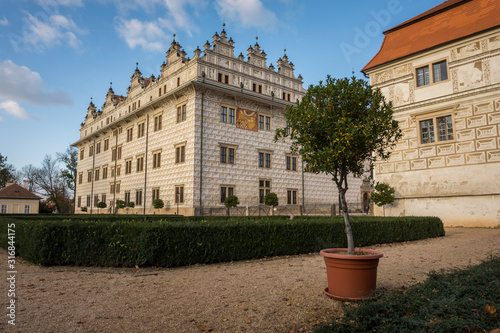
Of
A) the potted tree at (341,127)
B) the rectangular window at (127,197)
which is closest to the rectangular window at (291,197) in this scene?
the rectangular window at (127,197)

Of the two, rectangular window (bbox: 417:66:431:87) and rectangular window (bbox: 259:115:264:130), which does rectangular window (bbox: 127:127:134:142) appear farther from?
rectangular window (bbox: 417:66:431:87)

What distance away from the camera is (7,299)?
5355 mm

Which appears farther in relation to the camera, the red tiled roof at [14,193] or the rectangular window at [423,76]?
the red tiled roof at [14,193]

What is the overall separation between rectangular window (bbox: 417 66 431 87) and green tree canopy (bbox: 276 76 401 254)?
618 inches

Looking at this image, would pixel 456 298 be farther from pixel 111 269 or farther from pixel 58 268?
pixel 58 268

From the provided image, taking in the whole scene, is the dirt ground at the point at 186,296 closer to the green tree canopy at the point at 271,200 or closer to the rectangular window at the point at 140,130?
the green tree canopy at the point at 271,200

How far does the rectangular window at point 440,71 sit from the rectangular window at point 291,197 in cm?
1709

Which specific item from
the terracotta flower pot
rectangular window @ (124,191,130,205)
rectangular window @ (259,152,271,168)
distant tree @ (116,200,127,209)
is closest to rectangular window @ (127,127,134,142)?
rectangular window @ (124,191,130,205)

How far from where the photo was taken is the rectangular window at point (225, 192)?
27.8 m

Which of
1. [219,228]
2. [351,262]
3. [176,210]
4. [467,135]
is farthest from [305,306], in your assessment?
[176,210]

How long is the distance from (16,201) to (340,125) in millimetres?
45098

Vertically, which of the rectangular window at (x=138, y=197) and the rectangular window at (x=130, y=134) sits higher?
the rectangular window at (x=130, y=134)

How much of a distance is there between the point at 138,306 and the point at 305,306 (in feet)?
8.34

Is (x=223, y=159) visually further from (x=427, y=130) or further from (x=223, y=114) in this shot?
(x=427, y=130)
